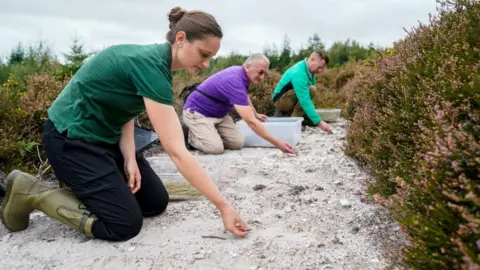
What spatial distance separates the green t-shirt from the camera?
9.34 feet

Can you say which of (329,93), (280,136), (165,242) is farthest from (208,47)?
(329,93)

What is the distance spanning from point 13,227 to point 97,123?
98 cm

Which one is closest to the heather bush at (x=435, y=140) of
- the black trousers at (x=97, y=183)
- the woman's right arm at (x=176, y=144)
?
the woman's right arm at (x=176, y=144)

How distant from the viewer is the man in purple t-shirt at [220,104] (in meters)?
5.60

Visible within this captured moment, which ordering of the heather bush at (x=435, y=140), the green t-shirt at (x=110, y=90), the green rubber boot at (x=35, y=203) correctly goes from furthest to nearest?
1. the green rubber boot at (x=35, y=203)
2. the green t-shirt at (x=110, y=90)
3. the heather bush at (x=435, y=140)

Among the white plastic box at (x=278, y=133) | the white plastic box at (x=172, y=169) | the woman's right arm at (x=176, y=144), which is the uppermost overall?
the woman's right arm at (x=176, y=144)

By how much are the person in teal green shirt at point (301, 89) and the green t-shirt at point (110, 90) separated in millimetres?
4077

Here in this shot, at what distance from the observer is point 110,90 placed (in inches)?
120

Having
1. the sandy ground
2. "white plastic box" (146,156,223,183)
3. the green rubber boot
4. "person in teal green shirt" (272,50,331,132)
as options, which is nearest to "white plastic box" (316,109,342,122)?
"person in teal green shirt" (272,50,331,132)

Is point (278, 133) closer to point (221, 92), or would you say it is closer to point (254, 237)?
point (221, 92)

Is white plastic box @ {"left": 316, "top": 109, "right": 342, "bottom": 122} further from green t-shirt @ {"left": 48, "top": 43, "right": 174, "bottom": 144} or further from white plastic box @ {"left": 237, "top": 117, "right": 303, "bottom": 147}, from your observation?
green t-shirt @ {"left": 48, "top": 43, "right": 174, "bottom": 144}

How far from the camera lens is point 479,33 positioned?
279 cm

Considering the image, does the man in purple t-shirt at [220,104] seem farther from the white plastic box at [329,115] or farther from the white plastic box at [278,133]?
the white plastic box at [329,115]

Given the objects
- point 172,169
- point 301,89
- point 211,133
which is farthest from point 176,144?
point 301,89
